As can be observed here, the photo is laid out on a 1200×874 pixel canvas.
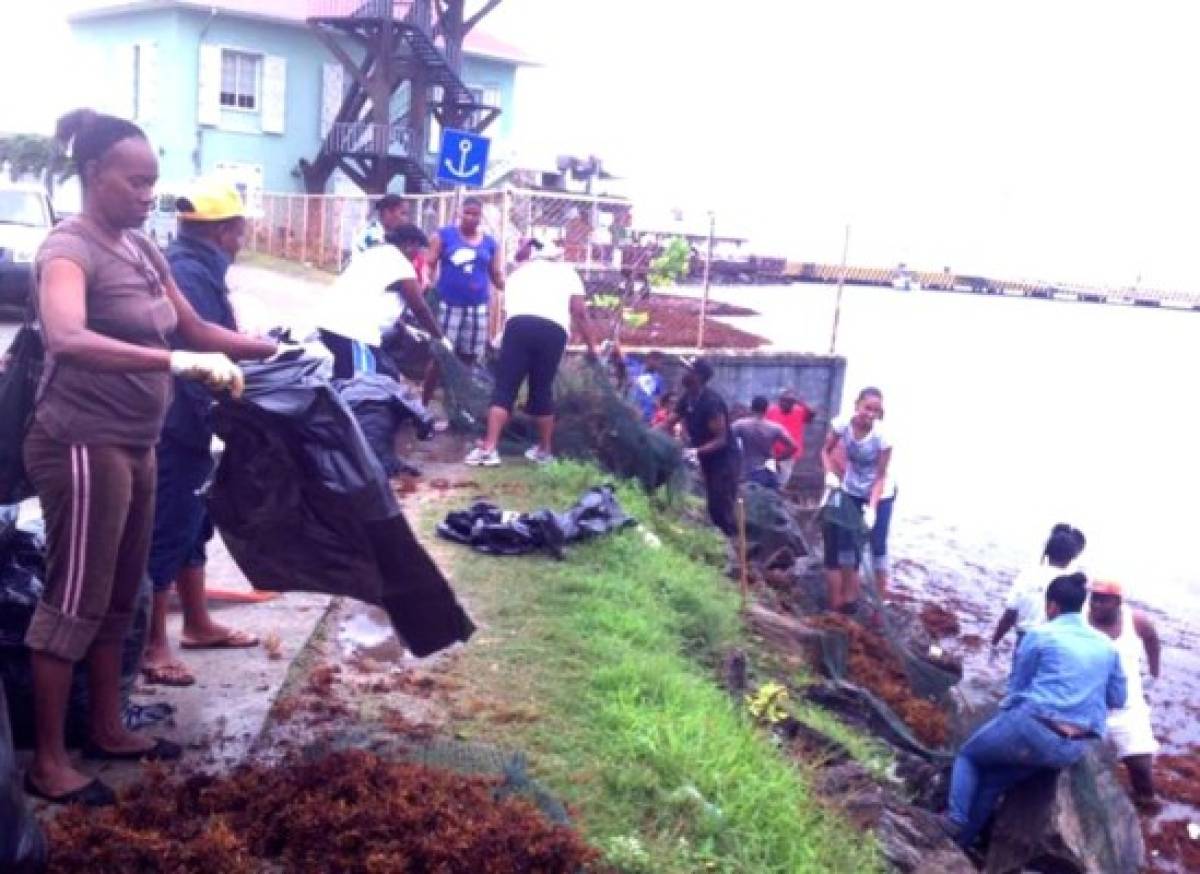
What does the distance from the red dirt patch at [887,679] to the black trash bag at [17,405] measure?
579cm

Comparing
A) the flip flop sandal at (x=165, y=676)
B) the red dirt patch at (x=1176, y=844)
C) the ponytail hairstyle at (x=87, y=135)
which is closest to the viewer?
the ponytail hairstyle at (x=87, y=135)

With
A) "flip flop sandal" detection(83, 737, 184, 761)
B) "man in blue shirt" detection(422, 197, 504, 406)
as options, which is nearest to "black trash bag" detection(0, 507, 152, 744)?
"flip flop sandal" detection(83, 737, 184, 761)

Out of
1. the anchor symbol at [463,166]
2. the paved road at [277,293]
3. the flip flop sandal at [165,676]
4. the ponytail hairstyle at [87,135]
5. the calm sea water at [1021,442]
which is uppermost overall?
the anchor symbol at [463,166]

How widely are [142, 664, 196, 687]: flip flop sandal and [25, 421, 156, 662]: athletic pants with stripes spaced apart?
1071mm

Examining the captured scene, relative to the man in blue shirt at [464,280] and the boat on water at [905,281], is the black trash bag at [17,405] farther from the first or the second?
the boat on water at [905,281]

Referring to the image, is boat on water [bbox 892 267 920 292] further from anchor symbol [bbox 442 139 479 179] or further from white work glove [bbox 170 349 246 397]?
white work glove [bbox 170 349 246 397]

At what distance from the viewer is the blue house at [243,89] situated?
35.1m

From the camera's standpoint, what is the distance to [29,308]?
3764 millimetres

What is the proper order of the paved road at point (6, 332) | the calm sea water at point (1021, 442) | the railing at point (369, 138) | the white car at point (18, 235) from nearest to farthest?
the paved road at point (6, 332)
the calm sea water at point (1021, 442)
the white car at point (18, 235)
the railing at point (369, 138)

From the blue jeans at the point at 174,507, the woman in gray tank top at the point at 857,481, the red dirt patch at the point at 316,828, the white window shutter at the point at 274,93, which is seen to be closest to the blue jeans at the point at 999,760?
the woman in gray tank top at the point at 857,481

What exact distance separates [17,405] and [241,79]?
34.7 meters

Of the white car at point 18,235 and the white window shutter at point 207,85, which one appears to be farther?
the white window shutter at point 207,85

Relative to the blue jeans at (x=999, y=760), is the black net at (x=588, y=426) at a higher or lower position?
higher

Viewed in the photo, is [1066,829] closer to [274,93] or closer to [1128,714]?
[1128,714]
